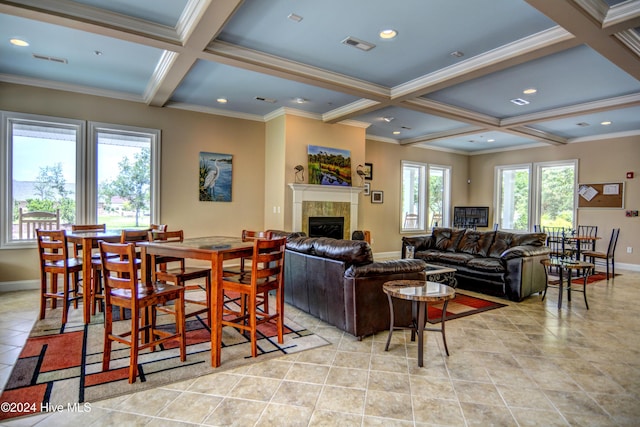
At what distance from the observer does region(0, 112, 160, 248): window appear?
5012mm

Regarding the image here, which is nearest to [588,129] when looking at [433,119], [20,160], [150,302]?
[433,119]

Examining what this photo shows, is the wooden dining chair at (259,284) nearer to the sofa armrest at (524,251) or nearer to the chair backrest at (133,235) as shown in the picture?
the chair backrest at (133,235)

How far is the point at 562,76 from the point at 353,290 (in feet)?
13.1

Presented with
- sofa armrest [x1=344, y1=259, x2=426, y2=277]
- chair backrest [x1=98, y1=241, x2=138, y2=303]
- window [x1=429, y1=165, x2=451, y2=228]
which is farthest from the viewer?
window [x1=429, y1=165, x2=451, y2=228]

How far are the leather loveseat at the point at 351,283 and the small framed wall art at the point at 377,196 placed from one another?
501 cm

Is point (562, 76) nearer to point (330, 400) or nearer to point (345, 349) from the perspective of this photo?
point (345, 349)

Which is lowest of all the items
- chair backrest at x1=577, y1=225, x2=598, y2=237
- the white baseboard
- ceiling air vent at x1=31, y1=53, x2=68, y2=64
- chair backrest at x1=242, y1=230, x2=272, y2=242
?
the white baseboard

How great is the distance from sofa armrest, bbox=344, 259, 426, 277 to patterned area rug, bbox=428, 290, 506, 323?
0.83 meters

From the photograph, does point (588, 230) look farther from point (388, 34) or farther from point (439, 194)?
point (388, 34)

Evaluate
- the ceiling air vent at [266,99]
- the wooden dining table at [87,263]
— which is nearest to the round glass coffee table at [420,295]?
the wooden dining table at [87,263]

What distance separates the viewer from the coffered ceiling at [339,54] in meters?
3.09

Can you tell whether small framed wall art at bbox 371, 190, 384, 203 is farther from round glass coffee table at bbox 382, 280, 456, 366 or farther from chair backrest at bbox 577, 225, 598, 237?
round glass coffee table at bbox 382, 280, 456, 366

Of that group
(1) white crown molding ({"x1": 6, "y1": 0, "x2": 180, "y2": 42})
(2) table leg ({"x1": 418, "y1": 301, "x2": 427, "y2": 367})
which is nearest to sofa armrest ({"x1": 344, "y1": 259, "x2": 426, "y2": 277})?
(2) table leg ({"x1": 418, "y1": 301, "x2": 427, "y2": 367})

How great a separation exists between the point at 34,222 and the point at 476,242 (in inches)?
276
